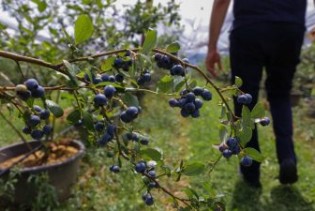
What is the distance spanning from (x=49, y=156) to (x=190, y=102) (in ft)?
5.96

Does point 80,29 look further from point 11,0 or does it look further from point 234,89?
point 11,0

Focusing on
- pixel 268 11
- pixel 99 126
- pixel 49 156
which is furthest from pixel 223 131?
pixel 49 156

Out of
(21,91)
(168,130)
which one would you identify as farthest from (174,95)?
(168,130)

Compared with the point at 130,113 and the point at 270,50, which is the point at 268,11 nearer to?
the point at 270,50

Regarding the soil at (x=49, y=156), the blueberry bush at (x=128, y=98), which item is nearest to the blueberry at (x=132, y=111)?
the blueberry bush at (x=128, y=98)

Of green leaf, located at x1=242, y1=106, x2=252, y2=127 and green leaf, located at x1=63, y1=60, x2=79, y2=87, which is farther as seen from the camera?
green leaf, located at x1=242, y1=106, x2=252, y2=127

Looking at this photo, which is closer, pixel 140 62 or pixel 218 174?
pixel 140 62

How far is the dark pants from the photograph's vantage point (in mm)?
2152

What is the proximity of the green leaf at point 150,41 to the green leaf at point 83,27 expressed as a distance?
10 cm

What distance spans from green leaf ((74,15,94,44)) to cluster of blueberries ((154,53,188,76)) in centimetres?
16

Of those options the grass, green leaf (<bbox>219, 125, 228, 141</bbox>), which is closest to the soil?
the grass

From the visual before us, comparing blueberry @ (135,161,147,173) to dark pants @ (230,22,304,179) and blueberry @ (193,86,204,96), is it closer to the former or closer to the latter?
blueberry @ (193,86,204,96)

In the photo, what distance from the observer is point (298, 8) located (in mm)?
2172

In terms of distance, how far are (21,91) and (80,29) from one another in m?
0.19
